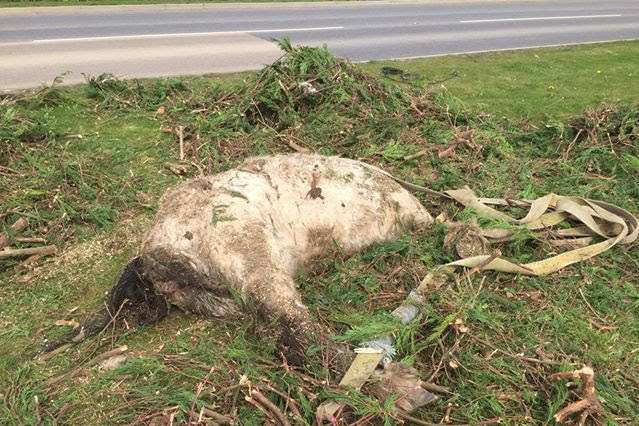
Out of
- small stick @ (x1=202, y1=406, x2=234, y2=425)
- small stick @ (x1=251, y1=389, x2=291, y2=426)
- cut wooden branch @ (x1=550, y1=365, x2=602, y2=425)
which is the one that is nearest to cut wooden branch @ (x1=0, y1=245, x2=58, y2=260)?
small stick @ (x1=202, y1=406, x2=234, y2=425)

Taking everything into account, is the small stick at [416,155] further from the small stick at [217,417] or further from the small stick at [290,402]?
the small stick at [217,417]

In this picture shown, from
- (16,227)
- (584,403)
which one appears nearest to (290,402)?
(584,403)

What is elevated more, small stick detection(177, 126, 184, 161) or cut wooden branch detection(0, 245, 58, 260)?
small stick detection(177, 126, 184, 161)

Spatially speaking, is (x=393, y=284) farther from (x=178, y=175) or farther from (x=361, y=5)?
(x=361, y=5)

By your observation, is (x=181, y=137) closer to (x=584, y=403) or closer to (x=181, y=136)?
(x=181, y=136)

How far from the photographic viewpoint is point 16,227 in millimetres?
5387

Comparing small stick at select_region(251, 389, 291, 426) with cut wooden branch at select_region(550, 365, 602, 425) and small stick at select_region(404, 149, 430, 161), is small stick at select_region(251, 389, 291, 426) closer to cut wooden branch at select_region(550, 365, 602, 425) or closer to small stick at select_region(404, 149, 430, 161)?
cut wooden branch at select_region(550, 365, 602, 425)

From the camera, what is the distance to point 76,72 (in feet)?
35.5

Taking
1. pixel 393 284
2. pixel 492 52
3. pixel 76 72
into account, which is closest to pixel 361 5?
pixel 492 52

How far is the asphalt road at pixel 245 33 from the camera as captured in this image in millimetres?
11609

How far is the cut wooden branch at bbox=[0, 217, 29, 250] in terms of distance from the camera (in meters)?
5.17

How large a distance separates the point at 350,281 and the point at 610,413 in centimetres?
199

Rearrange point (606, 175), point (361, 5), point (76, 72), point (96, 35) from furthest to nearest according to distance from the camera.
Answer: point (361, 5) < point (96, 35) < point (76, 72) < point (606, 175)

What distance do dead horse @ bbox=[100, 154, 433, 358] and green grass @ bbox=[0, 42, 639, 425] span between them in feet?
0.64
